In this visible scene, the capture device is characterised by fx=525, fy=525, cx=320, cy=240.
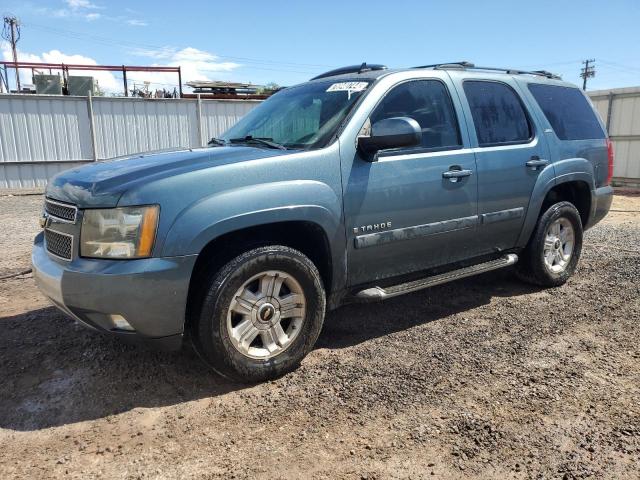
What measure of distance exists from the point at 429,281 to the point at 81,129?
13647 mm

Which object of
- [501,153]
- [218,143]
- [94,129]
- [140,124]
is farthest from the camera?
[140,124]

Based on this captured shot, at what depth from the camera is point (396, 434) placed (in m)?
2.71

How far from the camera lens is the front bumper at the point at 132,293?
2.77 meters

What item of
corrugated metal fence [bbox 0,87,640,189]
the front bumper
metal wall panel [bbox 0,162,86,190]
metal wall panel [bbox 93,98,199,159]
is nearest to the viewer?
the front bumper

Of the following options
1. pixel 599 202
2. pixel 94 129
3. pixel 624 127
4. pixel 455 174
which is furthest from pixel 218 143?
pixel 624 127

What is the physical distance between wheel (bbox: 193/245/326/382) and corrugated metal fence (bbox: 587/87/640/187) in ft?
45.3

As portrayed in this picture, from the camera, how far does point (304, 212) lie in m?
3.22

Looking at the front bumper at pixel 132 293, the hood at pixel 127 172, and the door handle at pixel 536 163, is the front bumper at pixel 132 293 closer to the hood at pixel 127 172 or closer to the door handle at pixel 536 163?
the hood at pixel 127 172

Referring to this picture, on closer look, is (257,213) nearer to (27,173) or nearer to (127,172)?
(127,172)

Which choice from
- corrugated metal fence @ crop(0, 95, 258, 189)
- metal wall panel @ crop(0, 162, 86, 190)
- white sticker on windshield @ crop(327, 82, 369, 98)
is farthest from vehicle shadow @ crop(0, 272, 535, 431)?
metal wall panel @ crop(0, 162, 86, 190)

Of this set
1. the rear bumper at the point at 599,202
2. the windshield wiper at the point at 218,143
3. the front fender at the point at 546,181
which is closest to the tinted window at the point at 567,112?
the front fender at the point at 546,181

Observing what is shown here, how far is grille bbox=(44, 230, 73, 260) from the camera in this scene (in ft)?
9.84

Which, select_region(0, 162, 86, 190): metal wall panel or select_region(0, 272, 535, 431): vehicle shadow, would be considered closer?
select_region(0, 272, 535, 431): vehicle shadow

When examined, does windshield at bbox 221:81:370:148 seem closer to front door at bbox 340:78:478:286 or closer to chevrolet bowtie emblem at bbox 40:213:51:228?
front door at bbox 340:78:478:286
